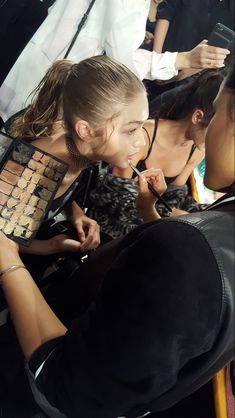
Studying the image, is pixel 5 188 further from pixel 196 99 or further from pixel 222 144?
pixel 196 99

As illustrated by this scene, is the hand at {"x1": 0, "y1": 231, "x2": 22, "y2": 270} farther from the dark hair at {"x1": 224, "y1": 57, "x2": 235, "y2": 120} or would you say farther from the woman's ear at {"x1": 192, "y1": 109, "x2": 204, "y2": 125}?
the woman's ear at {"x1": 192, "y1": 109, "x2": 204, "y2": 125}

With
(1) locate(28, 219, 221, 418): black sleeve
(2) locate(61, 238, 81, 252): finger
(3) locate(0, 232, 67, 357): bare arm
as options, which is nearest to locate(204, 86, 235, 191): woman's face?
(1) locate(28, 219, 221, 418): black sleeve

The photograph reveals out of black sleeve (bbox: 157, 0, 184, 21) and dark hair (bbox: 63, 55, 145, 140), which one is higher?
black sleeve (bbox: 157, 0, 184, 21)

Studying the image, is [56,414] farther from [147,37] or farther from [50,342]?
[147,37]

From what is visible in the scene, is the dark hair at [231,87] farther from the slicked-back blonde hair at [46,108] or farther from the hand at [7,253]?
the slicked-back blonde hair at [46,108]

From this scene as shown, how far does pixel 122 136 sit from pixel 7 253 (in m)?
0.43

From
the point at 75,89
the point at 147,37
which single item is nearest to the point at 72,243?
the point at 75,89

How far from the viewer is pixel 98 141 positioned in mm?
933

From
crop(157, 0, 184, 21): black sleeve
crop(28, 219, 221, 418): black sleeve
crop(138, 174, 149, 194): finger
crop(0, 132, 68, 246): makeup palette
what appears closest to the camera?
crop(28, 219, 221, 418): black sleeve

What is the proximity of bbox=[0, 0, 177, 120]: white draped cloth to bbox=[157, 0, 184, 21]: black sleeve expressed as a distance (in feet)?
0.26

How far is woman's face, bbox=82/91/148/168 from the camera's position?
36.8 inches

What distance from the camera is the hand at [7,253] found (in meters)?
0.63

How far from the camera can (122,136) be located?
949 mm

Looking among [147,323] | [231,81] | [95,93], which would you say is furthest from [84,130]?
[147,323]
